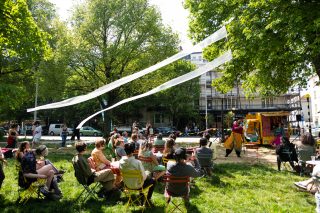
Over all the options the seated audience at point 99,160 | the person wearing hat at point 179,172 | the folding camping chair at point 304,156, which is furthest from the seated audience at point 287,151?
the seated audience at point 99,160

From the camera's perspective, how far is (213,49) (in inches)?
712

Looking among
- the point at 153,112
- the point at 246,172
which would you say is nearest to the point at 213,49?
the point at 246,172

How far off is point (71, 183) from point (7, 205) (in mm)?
2103

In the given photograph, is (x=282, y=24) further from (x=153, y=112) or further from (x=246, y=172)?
(x=153, y=112)

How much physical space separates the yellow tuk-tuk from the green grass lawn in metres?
12.4

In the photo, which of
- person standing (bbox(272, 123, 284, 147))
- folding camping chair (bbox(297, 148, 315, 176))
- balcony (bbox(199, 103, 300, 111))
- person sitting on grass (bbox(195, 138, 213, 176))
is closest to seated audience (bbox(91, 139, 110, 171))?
person sitting on grass (bbox(195, 138, 213, 176))

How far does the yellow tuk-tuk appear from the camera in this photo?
21.7 metres

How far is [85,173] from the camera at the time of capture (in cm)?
654

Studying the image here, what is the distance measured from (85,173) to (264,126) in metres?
18.1

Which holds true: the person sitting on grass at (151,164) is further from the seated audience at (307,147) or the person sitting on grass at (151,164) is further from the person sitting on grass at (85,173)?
the seated audience at (307,147)

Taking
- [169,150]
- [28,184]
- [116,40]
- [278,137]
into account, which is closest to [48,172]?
[28,184]

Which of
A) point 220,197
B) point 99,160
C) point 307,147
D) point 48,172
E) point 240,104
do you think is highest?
point 240,104

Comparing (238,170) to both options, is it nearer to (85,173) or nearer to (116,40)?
(85,173)

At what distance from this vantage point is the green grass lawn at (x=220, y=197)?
6188mm
